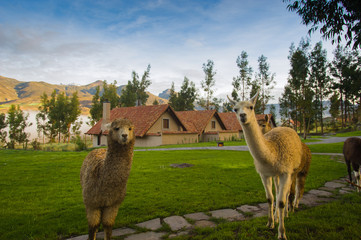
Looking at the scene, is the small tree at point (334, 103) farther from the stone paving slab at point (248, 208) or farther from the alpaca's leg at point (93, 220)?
the alpaca's leg at point (93, 220)

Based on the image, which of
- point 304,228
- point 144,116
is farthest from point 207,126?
point 304,228

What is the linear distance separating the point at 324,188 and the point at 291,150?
3.34 metres

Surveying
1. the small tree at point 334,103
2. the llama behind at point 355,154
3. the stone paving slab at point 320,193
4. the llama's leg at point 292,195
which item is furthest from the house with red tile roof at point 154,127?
the small tree at point 334,103

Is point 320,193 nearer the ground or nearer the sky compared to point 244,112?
nearer the ground

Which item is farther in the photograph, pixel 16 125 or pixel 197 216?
pixel 16 125

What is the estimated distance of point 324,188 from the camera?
6.12 m

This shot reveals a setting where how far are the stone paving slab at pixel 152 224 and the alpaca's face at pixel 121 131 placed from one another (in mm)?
1749

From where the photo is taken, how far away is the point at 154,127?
26.0m

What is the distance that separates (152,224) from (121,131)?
202 centimetres

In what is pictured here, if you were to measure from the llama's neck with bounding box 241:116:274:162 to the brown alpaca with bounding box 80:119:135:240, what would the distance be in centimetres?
187

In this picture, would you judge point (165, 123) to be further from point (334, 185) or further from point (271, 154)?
point (271, 154)

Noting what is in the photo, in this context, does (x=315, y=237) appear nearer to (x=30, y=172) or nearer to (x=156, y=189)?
(x=156, y=189)

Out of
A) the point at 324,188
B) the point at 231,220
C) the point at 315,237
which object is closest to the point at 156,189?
the point at 231,220

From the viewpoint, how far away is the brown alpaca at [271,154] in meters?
3.37
